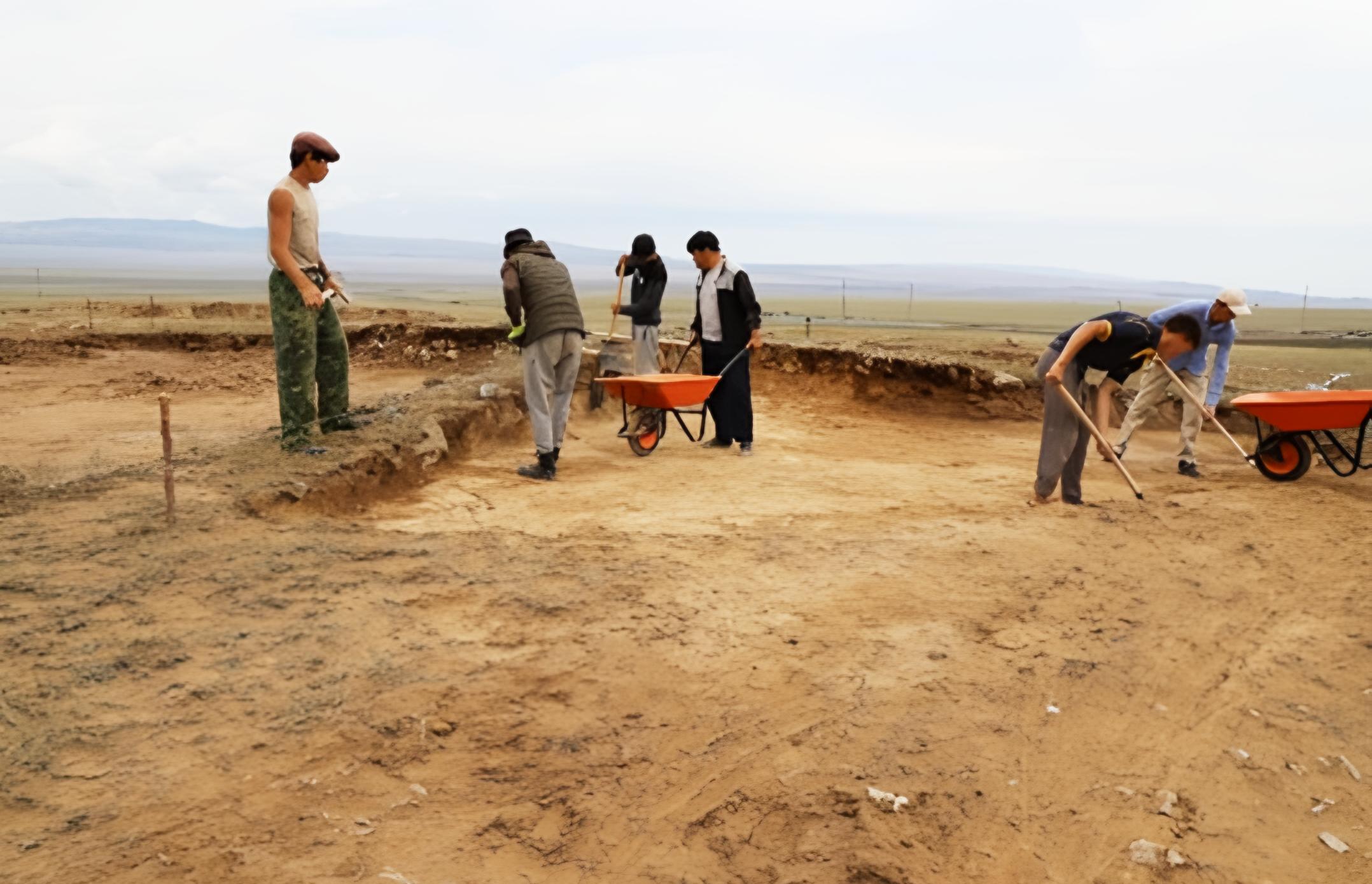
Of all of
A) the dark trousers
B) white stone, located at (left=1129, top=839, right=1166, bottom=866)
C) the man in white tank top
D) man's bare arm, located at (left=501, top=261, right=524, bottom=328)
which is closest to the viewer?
white stone, located at (left=1129, top=839, right=1166, bottom=866)

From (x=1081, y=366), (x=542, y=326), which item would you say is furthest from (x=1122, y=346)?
(x=542, y=326)

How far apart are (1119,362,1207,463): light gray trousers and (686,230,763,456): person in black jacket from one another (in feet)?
8.86

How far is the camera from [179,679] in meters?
3.16

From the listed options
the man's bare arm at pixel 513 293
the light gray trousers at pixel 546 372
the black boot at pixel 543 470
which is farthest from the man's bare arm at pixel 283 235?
the black boot at pixel 543 470

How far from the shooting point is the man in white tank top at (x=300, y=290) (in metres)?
5.41

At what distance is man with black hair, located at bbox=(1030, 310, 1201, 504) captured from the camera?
17.8 feet

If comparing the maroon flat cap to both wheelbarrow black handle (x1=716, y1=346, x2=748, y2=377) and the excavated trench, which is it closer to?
the excavated trench

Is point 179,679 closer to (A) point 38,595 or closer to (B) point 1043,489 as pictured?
(A) point 38,595

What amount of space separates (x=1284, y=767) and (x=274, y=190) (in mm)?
5149

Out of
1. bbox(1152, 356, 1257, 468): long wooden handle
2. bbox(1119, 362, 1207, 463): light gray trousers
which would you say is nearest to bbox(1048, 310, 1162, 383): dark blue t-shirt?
bbox(1152, 356, 1257, 468): long wooden handle

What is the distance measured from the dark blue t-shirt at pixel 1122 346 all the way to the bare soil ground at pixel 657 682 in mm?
819

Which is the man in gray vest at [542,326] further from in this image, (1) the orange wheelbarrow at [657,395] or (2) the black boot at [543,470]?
(1) the orange wheelbarrow at [657,395]

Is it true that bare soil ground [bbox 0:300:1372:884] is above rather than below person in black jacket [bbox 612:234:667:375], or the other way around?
below

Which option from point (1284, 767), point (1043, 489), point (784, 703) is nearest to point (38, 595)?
point (784, 703)
